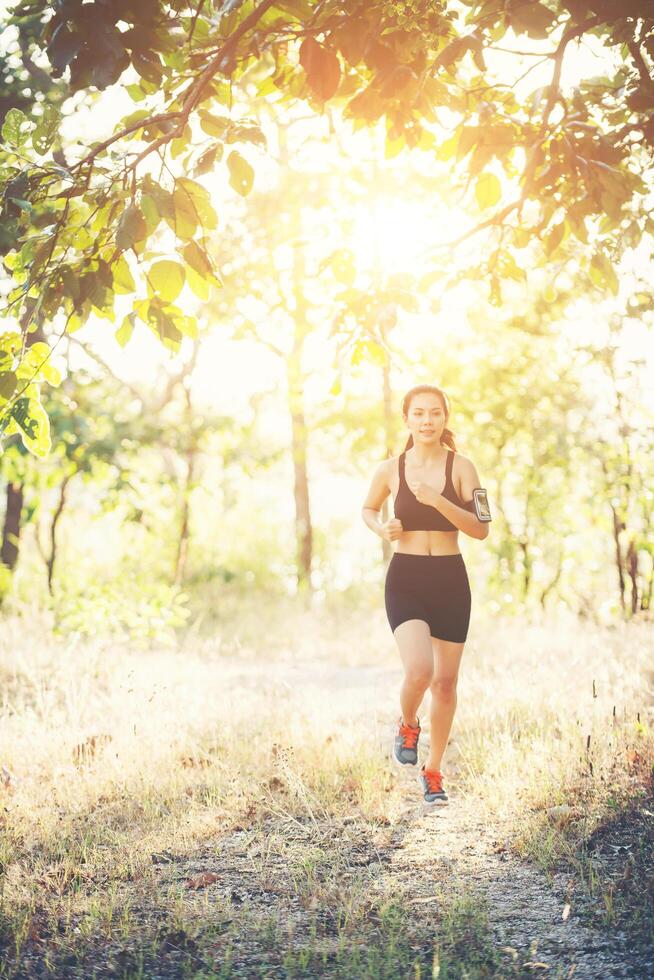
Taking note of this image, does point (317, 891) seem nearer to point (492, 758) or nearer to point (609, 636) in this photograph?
point (492, 758)

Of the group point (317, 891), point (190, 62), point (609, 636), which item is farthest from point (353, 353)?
point (609, 636)

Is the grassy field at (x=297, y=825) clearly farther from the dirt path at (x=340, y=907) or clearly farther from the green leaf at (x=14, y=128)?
the green leaf at (x=14, y=128)

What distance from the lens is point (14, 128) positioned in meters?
2.84

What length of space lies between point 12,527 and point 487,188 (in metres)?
6.80

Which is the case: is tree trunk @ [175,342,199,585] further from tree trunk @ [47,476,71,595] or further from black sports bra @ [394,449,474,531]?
black sports bra @ [394,449,474,531]

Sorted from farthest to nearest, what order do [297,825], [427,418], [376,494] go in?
1. [376,494]
2. [427,418]
3. [297,825]

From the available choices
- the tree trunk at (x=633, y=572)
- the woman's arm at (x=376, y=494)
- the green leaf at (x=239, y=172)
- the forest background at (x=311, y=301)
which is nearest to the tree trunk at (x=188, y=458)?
the forest background at (x=311, y=301)

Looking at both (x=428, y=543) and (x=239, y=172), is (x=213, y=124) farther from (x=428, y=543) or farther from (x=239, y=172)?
(x=428, y=543)

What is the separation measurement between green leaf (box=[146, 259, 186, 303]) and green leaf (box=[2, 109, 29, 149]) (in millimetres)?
636

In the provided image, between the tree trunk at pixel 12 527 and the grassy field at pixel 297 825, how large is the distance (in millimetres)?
2541

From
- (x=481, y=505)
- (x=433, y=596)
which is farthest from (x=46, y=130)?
(x=433, y=596)

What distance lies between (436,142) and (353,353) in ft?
3.99

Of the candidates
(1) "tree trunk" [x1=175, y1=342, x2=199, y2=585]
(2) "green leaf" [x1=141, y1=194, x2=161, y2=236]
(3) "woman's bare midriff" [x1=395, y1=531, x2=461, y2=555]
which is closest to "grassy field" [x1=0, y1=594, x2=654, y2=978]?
(3) "woman's bare midriff" [x1=395, y1=531, x2=461, y2=555]

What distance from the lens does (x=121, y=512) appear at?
12609 mm
